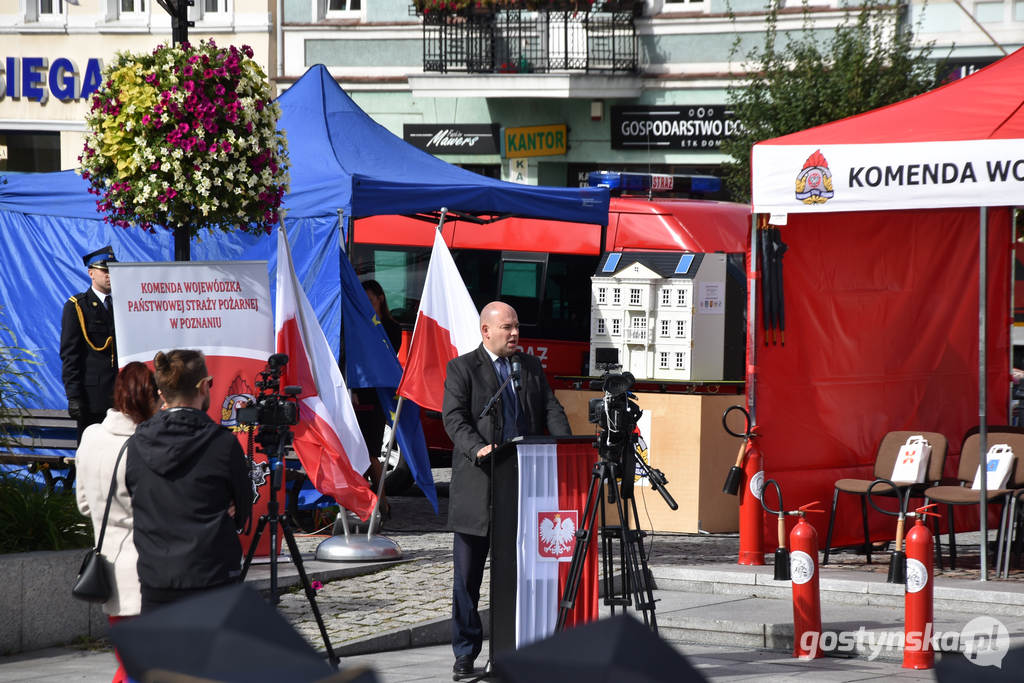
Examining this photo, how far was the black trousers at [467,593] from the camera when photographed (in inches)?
290

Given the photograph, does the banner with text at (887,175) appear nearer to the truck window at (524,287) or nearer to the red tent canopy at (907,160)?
the red tent canopy at (907,160)

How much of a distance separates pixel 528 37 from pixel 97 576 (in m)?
20.5

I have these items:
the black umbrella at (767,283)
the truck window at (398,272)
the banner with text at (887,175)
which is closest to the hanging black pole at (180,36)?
the banner with text at (887,175)

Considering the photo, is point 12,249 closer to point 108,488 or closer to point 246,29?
point 108,488

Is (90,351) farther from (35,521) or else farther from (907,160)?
(907,160)

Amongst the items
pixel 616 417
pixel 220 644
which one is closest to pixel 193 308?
pixel 616 417

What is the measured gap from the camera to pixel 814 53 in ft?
72.7

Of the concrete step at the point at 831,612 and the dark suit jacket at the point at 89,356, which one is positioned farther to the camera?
the dark suit jacket at the point at 89,356

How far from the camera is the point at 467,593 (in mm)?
7371

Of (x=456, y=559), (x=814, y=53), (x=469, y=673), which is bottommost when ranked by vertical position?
(x=469, y=673)

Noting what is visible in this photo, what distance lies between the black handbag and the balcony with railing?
63.9 feet

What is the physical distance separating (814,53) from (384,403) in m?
13.1

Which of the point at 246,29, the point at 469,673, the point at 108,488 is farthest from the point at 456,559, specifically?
the point at 246,29

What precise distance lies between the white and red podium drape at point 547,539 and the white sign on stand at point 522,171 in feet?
60.7
